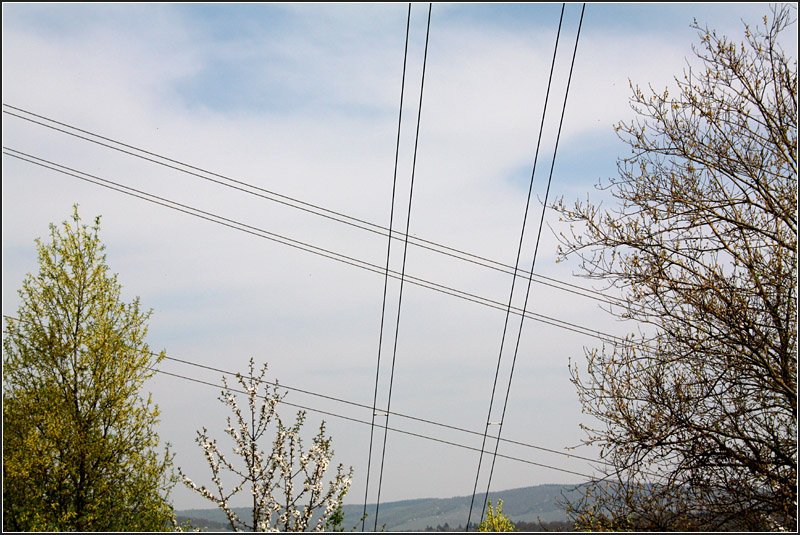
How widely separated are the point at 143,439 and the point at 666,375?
964cm

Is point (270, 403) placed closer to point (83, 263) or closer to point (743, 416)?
point (743, 416)

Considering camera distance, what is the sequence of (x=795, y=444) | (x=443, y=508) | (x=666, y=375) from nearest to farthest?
(x=795, y=444) → (x=666, y=375) → (x=443, y=508)

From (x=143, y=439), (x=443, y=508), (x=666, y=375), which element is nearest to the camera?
(x=666, y=375)

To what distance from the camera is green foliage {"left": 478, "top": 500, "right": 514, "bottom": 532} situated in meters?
16.6

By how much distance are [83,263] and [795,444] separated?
11853 mm

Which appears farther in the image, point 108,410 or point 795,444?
point 108,410

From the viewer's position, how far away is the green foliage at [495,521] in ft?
54.6

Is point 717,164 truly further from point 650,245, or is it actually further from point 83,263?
point 83,263

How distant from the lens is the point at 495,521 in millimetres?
16719

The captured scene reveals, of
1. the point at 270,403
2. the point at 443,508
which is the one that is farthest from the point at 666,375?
the point at 443,508

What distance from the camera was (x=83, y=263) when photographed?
589 inches

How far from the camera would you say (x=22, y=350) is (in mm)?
14422

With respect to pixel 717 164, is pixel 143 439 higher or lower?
lower

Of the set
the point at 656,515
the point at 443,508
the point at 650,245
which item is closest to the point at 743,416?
the point at 656,515
